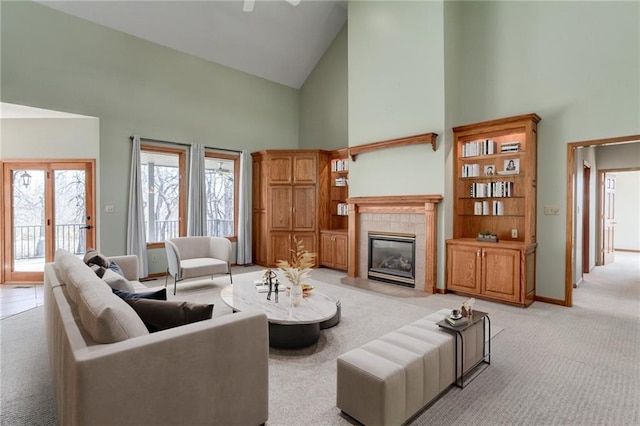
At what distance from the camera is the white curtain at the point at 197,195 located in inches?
255

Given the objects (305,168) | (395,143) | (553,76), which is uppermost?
(553,76)

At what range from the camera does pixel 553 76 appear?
4477mm

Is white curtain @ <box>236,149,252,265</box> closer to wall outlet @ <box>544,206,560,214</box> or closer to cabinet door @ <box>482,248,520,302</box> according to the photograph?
cabinet door @ <box>482,248,520,302</box>

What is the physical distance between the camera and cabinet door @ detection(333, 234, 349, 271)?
21.9 ft

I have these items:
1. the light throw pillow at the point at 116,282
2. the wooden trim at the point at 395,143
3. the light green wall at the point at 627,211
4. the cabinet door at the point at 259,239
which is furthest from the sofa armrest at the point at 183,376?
the light green wall at the point at 627,211

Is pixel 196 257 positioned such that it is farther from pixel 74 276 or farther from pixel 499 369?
pixel 499 369

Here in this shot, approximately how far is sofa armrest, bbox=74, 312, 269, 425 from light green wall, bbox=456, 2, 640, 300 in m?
4.53

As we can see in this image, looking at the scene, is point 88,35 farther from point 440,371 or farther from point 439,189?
point 440,371

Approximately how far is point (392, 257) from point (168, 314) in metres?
4.38

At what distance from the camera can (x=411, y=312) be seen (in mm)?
4129

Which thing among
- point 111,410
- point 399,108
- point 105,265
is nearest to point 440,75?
point 399,108

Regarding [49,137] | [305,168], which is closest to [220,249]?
[305,168]

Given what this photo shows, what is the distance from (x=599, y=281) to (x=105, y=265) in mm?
7602

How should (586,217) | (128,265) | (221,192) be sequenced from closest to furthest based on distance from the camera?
(128,265) → (586,217) → (221,192)
